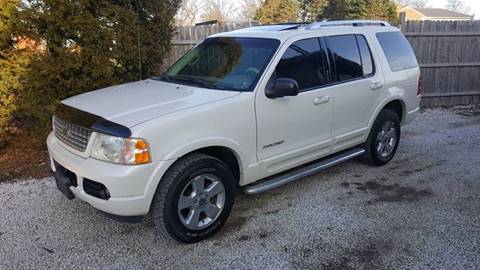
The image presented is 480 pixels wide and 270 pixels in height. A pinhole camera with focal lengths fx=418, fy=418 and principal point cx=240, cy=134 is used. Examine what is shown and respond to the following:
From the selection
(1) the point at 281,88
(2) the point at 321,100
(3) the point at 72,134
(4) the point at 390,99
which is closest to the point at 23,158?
(3) the point at 72,134

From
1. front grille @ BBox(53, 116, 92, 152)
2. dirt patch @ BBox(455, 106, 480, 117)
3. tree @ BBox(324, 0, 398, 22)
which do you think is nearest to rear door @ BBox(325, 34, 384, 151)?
front grille @ BBox(53, 116, 92, 152)

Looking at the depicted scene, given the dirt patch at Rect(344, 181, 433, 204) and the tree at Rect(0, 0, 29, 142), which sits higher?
the tree at Rect(0, 0, 29, 142)

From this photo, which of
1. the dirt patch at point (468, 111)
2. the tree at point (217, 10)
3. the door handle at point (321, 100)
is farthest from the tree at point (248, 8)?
the door handle at point (321, 100)

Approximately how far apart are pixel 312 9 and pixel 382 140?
82.5 feet

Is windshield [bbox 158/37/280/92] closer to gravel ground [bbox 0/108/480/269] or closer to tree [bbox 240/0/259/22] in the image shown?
gravel ground [bbox 0/108/480/269]

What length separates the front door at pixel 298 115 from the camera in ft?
13.5

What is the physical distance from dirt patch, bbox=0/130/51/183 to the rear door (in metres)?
3.83

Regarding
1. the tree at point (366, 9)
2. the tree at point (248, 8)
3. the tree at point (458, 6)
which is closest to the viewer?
the tree at point (366, 9)

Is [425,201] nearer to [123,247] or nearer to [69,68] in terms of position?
[123,247]

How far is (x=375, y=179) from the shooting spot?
5.34m

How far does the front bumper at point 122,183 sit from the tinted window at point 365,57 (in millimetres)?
3059

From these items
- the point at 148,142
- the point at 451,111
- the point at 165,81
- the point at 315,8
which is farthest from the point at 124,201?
the point at 315,8

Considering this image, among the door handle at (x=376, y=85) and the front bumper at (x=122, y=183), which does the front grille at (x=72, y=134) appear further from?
the door handle at (x=376, y=85)

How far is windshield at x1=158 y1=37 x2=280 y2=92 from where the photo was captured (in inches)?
163
